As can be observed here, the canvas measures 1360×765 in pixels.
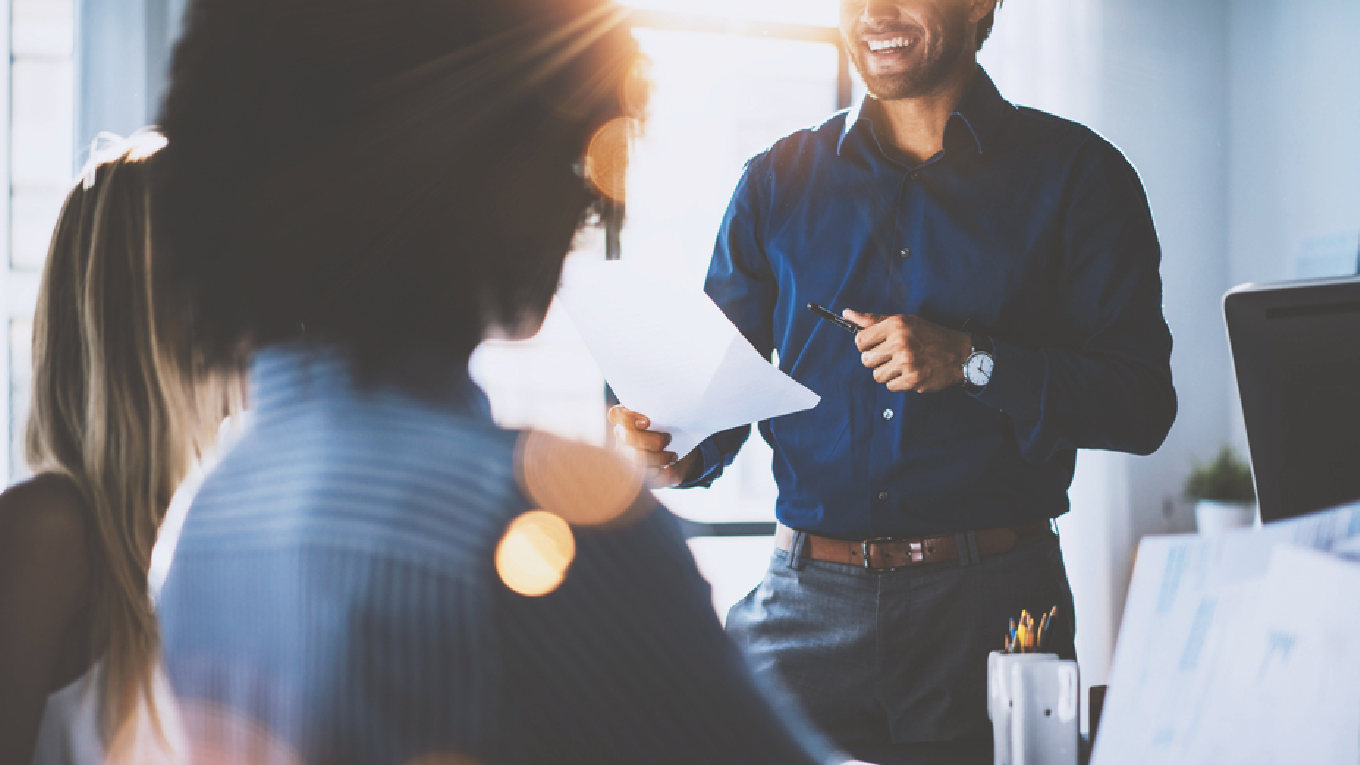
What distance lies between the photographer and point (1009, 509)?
1.39m

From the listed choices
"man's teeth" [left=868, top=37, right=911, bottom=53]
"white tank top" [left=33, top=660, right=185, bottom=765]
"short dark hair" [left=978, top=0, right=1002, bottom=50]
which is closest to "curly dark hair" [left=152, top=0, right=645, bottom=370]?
"white tank top" [left=33, top=660, right=185, bottom=765]

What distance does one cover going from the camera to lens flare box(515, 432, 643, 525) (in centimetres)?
44

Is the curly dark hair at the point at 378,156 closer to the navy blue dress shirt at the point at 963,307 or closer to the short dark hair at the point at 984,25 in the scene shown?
the navy blue dress shirt at the point at 963,307

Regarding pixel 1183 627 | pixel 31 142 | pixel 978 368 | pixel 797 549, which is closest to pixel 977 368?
pixel 978 368

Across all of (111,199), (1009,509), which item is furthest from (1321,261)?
(111,199)

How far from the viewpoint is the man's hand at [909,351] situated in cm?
123

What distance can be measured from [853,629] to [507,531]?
1.01 m

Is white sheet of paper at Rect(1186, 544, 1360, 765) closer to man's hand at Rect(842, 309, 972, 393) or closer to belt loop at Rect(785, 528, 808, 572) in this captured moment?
man's hand at Rect(842, 309, 972, 393)

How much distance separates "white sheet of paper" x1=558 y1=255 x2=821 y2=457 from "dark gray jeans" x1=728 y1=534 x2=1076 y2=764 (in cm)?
40

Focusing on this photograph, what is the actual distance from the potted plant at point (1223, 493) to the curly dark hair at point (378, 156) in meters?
3.80

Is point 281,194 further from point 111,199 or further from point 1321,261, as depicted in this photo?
point 1321,261

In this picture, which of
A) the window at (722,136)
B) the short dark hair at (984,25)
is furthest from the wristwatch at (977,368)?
the window at (722,136)

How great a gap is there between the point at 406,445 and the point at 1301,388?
2.62 ft

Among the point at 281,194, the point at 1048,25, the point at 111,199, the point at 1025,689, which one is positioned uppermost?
the point at 1048,25
